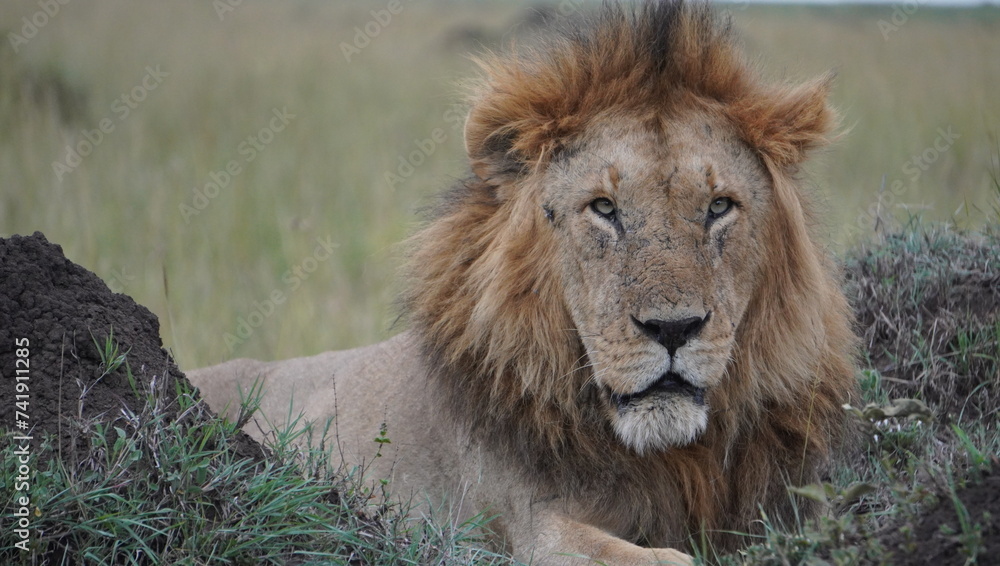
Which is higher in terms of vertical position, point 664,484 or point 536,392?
point 536,392

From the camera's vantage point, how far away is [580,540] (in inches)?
127

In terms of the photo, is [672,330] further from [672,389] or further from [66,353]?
[66,353]

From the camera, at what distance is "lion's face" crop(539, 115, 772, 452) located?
300 centimetres

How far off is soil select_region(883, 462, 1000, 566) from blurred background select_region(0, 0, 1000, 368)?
146cm

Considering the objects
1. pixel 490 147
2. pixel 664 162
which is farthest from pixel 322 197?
pixel 664 162

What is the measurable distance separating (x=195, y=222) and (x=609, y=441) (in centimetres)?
735

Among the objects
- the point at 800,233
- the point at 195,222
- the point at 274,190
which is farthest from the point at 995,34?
the point at 800,233

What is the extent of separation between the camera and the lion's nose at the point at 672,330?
2.94m

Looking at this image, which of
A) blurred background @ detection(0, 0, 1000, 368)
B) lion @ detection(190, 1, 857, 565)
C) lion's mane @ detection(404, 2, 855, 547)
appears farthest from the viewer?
blurred background @ detection(0, 0, 1000, 368)

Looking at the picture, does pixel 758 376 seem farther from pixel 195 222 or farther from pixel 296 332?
pixel 195 222

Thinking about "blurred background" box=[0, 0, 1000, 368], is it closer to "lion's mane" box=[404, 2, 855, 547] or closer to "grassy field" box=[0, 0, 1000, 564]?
"grassy field" box=[0, 0, 1000, 564]

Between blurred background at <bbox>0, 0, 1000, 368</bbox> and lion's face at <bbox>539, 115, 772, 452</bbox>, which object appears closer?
lion's face at <bbox>539, 115, 772, 452</bbox>

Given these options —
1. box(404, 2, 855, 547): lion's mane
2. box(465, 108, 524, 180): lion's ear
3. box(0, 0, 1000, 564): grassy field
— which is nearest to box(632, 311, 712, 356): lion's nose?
box(404, 2, 855, 547): lion's mane

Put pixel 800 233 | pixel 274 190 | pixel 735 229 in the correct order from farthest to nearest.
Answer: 1. pixel 274 190
2. pixel 800 233
3. pixel 735 229
